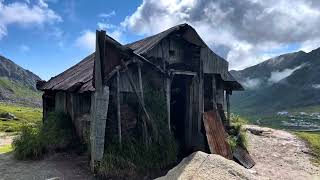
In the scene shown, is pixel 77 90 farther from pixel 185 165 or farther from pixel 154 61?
pixel 185 165

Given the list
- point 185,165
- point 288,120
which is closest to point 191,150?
point 185,165

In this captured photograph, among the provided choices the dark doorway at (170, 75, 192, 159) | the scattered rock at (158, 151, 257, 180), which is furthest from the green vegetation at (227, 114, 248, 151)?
the scattered rock at (158, 151, 257, 180)

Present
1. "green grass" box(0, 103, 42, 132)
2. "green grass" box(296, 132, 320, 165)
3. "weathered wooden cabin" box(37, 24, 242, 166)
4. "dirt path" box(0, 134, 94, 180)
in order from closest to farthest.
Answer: "weathered wooden cabin" box(37, 24, 242, 166) → "dirt path" box(0, 134, 94, 180) → "green grass" box(296, 132, 320, 165) → "green grass" box(0, 103, 42, 132)

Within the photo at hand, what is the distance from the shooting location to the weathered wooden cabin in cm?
1595

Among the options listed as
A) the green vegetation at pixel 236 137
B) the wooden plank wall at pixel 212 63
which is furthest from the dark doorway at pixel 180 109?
the green vegetation at pixel 236 137

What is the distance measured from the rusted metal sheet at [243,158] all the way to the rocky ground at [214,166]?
0.35 meters

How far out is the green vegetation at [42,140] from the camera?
1903 cm

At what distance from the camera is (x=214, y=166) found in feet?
45.5

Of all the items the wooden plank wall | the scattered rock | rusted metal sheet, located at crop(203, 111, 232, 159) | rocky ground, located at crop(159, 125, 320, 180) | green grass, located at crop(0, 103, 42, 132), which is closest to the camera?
the scattered rock

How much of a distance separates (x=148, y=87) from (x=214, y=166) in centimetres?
575

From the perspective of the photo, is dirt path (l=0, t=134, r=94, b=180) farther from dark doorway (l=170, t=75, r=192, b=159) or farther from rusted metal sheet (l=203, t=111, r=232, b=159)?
rusted metal sheet (l=203, t=111, r=232, b=159)

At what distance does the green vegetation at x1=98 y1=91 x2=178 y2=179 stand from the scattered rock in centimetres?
201

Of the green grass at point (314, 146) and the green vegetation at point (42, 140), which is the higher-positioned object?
the green vegetation at point (42, 140)

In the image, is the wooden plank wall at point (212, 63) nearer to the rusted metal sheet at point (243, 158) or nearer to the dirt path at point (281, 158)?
the rusted metal sheet at point (243, 158)
